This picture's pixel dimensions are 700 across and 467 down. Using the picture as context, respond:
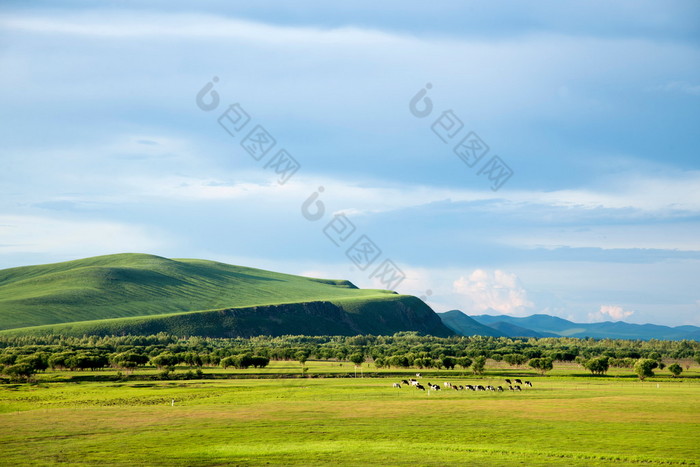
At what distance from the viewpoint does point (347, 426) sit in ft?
200

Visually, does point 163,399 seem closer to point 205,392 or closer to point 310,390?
point 205,392

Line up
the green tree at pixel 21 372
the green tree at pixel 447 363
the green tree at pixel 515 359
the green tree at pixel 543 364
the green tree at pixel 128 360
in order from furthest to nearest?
the green tree at pixel 515 359, the green tree at pixel 447 363, the green tree at pixel 543 364, the green tree at pixel 128 360, the green tree at pixel 21 372

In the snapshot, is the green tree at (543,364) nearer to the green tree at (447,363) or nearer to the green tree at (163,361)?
the green tree at (447,363)

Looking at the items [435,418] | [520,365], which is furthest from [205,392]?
[520,365]

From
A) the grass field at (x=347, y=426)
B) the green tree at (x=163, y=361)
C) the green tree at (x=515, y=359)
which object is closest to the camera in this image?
the grass field at (x=347, y=426)

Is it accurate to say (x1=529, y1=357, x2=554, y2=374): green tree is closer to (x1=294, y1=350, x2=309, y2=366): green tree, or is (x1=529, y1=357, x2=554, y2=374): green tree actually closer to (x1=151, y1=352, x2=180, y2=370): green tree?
(x1=294, y1=350, x2=309, y2=366): green tree

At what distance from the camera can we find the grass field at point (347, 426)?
4703 cm

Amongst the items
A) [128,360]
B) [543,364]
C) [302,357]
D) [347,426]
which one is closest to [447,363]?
[543,364]

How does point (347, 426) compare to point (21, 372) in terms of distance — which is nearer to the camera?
point (347, 426)

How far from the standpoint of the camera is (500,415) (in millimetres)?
68438

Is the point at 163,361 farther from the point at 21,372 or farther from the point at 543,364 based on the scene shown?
the point at 543,364

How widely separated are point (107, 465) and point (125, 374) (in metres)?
98.1

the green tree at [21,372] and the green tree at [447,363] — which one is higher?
the green tree at [447,363]

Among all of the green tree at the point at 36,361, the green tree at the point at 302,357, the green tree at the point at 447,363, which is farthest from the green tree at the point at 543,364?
the green tree at the point at 36,361
